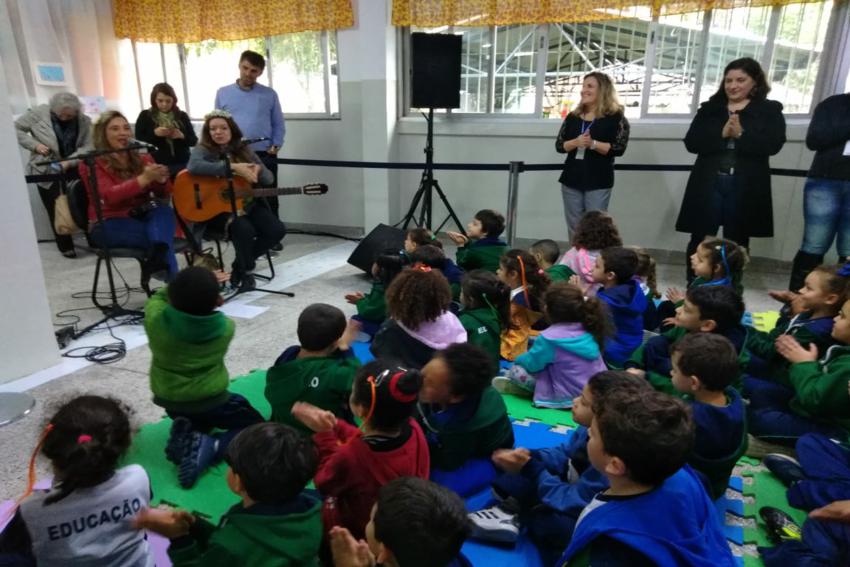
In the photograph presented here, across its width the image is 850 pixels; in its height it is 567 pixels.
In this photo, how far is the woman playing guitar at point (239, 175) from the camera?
11.6 ft

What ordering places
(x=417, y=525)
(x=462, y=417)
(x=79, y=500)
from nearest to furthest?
(x=417, y=525), (x=79, y=500), (x=462, y=417)

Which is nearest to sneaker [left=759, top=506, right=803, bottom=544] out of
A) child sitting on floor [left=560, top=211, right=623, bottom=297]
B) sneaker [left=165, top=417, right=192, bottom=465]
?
child sitting on floor [left=560, top=211, right=623, bottom=297]

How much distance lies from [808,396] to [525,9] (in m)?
3.79

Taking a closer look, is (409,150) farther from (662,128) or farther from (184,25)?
(184,25)

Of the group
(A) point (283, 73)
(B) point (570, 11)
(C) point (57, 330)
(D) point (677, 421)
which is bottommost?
(C) point (57, 330)

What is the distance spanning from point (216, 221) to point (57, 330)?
117 centimetres

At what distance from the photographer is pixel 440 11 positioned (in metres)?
4.79

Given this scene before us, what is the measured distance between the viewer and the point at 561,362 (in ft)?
7.28

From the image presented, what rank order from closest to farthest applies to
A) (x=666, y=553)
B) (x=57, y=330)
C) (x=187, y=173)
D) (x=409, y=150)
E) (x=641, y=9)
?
(x=666, y=553) < (x=57, y=330) < (x=187, y=173) < (x=641, y=9) < (x=409, y=150)

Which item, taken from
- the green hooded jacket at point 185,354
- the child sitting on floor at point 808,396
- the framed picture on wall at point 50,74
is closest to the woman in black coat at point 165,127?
the framed picture on wall at point 50,74

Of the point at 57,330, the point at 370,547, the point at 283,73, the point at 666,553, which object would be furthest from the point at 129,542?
the point at 283,73

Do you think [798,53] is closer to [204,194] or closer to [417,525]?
[204,194]

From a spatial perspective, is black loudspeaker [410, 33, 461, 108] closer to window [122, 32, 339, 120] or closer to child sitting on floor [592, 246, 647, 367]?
window [122, 32, 339, 120]

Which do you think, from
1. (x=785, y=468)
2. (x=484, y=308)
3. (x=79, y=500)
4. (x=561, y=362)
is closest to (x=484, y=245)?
(x=484, y=308)
